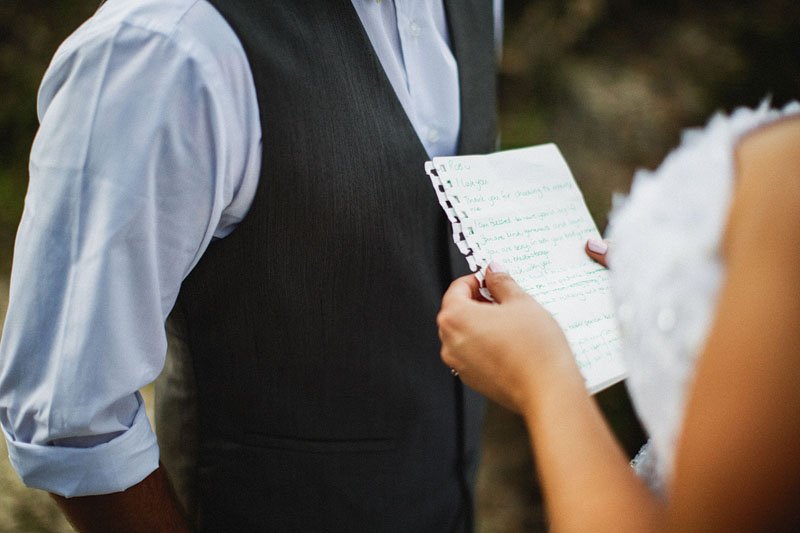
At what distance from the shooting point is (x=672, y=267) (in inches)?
19.7

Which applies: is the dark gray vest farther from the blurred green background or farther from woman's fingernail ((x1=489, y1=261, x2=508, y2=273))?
the blurred green background

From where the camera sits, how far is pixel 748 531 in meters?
0.42

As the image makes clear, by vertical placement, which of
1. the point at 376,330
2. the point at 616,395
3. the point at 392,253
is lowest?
the point at 616,395

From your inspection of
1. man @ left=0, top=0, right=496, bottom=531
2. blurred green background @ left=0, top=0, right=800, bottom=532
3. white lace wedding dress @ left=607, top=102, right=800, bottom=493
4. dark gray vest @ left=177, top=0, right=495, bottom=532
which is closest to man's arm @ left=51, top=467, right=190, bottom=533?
man @ left=0, top=0, right=496, bottom=531

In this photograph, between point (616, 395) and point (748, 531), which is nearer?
point (748, 531)

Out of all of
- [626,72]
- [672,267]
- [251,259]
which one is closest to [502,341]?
[672,267]

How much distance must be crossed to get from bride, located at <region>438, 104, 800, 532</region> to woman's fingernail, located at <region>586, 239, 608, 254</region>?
178mm

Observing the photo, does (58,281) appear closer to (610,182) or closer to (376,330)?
(376,330)

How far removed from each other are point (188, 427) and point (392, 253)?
0.39 metres

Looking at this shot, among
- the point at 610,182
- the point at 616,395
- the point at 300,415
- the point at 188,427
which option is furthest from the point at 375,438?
the point at 610,182

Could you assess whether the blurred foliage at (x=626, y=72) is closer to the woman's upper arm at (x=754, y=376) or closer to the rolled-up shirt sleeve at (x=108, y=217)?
the rolled-up shirt sleeve at (x=108, y=217)

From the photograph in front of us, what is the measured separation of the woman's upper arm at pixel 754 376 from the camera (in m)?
0.39

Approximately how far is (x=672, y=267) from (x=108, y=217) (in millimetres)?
515

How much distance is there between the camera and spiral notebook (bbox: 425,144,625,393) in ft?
2.43
